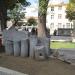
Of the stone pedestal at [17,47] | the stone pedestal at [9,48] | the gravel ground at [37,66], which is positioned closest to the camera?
the gravel ground at [37,66]

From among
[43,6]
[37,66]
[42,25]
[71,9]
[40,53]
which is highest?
[71,9]

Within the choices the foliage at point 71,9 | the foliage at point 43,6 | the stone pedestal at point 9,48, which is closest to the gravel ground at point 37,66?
the stone pedestal at point 9,48

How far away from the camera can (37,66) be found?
8.65 metres

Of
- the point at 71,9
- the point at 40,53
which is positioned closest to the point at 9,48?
the point at 40,53

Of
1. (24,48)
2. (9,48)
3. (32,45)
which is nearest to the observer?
(32,45)

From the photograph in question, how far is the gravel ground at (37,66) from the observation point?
8.05 meters

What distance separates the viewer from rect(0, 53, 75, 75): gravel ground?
8.05m

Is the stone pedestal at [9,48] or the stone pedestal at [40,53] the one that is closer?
the stone pedestal at [40,53]

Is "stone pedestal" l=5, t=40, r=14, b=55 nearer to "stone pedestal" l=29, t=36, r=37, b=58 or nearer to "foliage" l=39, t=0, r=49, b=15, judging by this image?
"stone pedestal" l=29, t=36, r=37, b=58

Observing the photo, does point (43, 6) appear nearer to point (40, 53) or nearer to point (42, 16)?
point (42, 16)

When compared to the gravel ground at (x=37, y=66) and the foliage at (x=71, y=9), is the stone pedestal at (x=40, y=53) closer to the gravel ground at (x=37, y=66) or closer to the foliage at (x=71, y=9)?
the gravel ground at (x=37, y=66)

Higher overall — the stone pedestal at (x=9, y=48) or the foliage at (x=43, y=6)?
the foliage at (x=43, y=6)

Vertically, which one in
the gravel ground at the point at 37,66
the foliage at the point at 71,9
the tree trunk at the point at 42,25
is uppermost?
the foliage at the point at 71,9

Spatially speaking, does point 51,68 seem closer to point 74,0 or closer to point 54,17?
point 74,0
